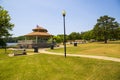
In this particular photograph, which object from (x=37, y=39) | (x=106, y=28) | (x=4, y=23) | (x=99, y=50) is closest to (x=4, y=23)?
(x=4, y=23)

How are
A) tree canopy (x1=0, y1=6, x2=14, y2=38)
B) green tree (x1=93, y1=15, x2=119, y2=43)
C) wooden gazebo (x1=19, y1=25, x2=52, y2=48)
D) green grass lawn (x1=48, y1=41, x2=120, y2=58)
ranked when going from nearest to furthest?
1. green grass lawn (x1=48, y1=41, x2=120, y2=58)
2. tree canopy (x1=0, y1=6, x2=14, y2=38)
3. wooden gazebo (x1=19, y1=25, x2=52, y2=48)
4. green tree (x1=93, y1=15, x2=119, y2=43)

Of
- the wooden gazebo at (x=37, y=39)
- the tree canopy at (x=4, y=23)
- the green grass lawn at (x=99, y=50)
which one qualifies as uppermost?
the tree canopy at (x=4, y=23)

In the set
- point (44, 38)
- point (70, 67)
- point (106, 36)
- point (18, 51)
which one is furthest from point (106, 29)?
point (70, 67)

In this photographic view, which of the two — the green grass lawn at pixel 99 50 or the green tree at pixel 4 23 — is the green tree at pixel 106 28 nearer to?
the green grass lawn at pixel 99 50

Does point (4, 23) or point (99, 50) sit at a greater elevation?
point (4, 23)

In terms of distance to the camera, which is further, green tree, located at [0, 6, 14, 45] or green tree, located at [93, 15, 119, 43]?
green tree, located at [93, 15, 119, 43]

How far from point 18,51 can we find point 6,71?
35.9ft

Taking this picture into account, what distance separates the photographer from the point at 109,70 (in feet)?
38.5

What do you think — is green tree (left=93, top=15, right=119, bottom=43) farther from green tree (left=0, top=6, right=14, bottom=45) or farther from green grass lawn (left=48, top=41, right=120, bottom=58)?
green tree (left=0, top=6, right=14, bottom=45)

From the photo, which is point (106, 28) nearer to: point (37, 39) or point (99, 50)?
point (37, 39)

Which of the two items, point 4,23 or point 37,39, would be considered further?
point 37,39

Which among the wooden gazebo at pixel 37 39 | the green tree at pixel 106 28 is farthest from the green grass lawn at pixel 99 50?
the green tree at pixel 106 28

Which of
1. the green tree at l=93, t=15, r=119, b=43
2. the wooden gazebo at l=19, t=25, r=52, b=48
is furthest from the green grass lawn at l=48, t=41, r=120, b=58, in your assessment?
the green tree at l=93, t=15, r=119, b=43

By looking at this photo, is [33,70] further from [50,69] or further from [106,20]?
[106,20]
